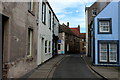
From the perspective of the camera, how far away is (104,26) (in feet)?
56.9

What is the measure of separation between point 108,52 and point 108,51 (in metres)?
0.10

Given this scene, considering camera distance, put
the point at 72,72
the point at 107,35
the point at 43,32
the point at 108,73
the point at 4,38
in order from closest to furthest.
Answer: the point at 4,38 → the point at 108,73 → the point at 72,72 → the point at 43,32 → the point at 107,35

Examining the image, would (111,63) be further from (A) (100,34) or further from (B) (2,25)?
(B) (2,25)

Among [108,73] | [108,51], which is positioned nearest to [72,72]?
[108,73]

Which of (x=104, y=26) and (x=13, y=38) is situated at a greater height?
(x=104, y=26)

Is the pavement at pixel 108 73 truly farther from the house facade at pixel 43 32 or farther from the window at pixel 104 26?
the house facade at pixel 43 32

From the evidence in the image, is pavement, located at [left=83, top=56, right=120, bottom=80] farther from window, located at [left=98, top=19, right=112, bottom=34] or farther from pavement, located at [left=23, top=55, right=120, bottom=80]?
window, located at [left=98, top=19, right=112, bottom=34]

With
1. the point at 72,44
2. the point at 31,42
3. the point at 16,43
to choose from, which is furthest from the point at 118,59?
the point at 72,44

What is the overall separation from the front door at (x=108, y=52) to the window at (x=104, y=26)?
1.42 meters

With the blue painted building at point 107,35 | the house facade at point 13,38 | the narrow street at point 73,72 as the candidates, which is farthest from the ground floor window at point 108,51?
the house facade at point 13,38

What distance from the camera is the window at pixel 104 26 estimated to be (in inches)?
679

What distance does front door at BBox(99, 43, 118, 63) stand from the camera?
16906 millimetres

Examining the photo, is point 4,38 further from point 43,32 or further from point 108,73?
point 43,32

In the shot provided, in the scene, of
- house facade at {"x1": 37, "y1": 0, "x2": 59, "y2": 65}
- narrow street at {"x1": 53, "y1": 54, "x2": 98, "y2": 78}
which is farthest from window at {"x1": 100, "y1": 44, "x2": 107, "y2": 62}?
house facade at {"x1": 37, "y1": 0, "x2": 59, "y2": 65}
